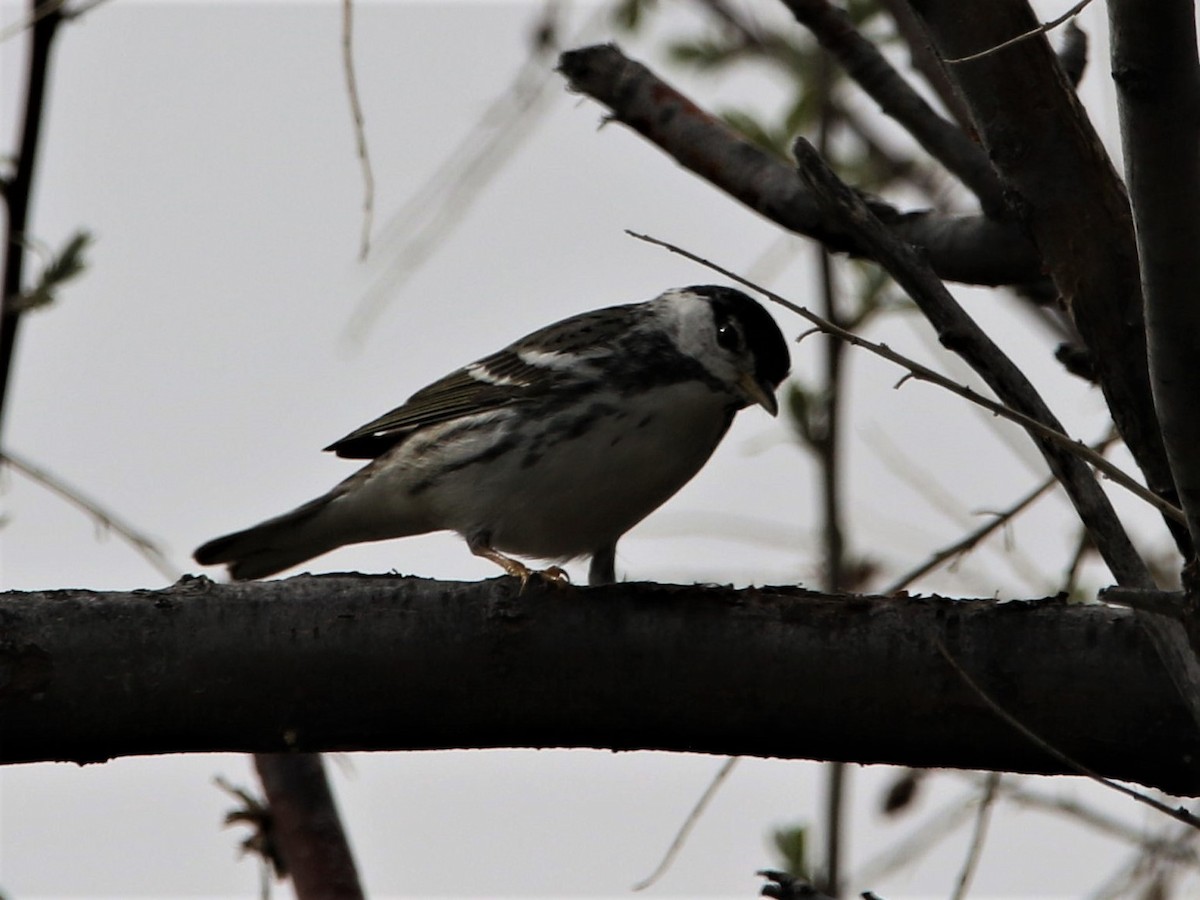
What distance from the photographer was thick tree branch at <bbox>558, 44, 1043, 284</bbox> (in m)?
4.66

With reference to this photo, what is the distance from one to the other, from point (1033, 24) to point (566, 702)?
1.70 metres

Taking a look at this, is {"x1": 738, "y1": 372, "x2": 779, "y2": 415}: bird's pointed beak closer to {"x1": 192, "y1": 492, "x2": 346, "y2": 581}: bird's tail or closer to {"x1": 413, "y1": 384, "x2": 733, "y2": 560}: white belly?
{"x1": 413, "y1": 384, "x2": 733, "y2": 560}: white belly

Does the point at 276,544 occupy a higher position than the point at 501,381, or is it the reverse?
the point at 501,381

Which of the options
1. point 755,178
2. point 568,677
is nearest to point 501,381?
point 755,178

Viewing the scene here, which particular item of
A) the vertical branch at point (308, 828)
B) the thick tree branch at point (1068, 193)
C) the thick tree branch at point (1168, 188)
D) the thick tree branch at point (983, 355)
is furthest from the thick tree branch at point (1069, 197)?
the vertical branch at point (308, 828)

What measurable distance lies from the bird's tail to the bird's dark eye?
5.12 ft

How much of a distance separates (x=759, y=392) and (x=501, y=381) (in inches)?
37.9

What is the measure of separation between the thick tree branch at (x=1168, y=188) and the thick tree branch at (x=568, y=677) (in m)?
0.89

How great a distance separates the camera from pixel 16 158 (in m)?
4.48

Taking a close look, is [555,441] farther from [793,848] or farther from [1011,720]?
[1011,720]

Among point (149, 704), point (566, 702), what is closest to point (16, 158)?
point (149, 704)

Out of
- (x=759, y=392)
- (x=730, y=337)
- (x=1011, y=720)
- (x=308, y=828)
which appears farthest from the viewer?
(x=730, y=337)

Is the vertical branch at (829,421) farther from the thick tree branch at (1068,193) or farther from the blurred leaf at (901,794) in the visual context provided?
the thick tree branch at (1068,193)

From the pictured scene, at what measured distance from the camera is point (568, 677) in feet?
11.7
